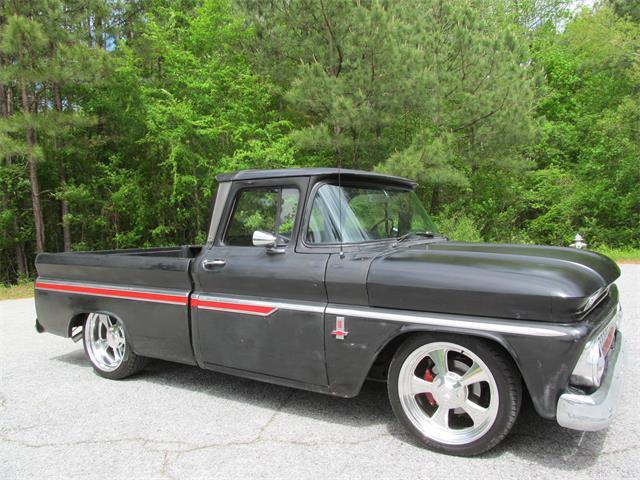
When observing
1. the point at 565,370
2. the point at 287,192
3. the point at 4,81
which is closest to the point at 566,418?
the point at 565,370

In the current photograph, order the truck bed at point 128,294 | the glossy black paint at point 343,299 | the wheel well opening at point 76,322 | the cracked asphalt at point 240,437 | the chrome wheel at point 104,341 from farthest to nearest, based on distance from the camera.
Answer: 1. the wheel well opening at point 76,322
2. the chrome wheel at point 104,341
3. the truck bed at point 128,294
4. the cracked asphalt at point 240,437
5. the glossy black paint at point 343,299

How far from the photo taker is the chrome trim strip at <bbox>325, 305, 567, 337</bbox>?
8.11 feet

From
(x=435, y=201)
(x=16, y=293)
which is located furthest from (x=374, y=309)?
(x=435, y=201)

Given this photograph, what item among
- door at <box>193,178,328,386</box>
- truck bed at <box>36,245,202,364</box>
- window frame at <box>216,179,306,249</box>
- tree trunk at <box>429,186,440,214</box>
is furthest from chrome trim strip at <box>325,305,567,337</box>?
tree trunk at <box>429,186,440,214</box>

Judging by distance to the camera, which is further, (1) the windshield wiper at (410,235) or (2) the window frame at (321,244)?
(1) the windshield wiper at (410,235)

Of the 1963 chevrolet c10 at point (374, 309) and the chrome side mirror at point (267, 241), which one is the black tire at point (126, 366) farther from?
the chrome side mirror at point (267, 241)

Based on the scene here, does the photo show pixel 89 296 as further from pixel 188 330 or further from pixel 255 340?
pixel 255 340

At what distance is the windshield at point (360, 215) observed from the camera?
3.33 metres

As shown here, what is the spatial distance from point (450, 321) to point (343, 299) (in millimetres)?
721

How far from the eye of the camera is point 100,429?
3281 mm

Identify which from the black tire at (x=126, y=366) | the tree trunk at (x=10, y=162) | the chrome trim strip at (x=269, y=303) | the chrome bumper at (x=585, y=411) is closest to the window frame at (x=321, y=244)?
the chrome trim strip at (x=269, y=303)

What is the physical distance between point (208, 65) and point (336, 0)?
4770 mm

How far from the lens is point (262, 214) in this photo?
3639 millimetres

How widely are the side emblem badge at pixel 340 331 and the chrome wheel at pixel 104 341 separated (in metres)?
2.35
